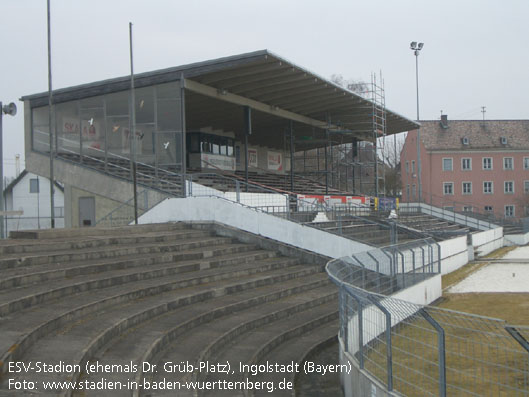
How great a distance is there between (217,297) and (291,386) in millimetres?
4345

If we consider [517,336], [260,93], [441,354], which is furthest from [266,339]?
[260,93]

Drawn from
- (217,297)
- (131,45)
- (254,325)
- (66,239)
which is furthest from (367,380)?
(131,45)

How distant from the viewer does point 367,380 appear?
6594 millimetres

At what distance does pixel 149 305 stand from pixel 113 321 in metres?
1.50

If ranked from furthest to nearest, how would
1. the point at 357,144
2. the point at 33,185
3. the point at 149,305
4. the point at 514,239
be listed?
the point at 33,185 → the point at 357,144 → the point at 514,239 → the point at 149,305

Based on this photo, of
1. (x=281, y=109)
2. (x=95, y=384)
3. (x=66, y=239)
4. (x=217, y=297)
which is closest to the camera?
(x=95, y=384)

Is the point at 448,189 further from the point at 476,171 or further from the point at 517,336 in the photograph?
the point at 517,336

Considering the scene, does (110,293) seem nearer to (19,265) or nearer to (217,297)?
(19,265)

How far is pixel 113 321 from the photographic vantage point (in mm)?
8586

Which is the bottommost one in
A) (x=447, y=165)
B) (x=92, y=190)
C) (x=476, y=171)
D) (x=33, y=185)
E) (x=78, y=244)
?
(x=78, y=244)

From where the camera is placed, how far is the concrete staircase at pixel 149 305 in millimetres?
7195

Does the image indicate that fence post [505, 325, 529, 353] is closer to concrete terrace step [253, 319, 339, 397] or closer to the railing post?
the railing post

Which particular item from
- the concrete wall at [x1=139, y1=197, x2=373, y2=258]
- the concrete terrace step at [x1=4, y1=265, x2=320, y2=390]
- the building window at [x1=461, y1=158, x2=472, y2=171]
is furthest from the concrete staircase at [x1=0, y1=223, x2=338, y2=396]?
the building window at [x1=461, y1=158, x2=472, y2=171]

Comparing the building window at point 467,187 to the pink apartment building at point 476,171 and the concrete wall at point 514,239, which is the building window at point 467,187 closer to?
the pink apartment building at point 476,171
